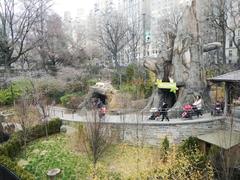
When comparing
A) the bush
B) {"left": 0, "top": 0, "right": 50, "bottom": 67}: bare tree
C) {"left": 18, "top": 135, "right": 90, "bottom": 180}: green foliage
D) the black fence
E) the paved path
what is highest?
{"left": 0, "top": 0, "right": 50, "bottom": 67}: bare tree

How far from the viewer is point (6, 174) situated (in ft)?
38.7

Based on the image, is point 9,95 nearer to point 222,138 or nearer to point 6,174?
point 6,174

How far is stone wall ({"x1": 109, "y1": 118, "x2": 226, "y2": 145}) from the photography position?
16234 mm

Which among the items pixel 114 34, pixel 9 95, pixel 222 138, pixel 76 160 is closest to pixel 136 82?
pixel 222 138

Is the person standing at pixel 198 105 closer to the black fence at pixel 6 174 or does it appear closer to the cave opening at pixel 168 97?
the cave opening at pixel 168 97

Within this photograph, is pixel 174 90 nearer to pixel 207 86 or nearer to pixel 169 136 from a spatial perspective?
pixel 207 86

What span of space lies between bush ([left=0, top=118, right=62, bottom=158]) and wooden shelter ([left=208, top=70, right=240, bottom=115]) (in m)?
12.0

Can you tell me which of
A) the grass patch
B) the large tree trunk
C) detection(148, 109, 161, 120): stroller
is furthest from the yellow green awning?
the grass patch

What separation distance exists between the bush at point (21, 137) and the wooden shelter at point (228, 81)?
12.0 metres

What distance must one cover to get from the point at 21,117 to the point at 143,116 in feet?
29.0

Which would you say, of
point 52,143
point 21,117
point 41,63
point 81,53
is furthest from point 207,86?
point 41,63

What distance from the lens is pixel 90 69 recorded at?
117ft

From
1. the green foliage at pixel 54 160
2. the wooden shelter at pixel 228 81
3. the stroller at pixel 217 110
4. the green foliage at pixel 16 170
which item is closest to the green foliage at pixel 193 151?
the stroller at pixel 217 110

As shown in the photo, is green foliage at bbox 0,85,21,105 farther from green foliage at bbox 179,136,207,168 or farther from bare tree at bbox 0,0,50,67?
green foliage at bbox 179,136,207,168
